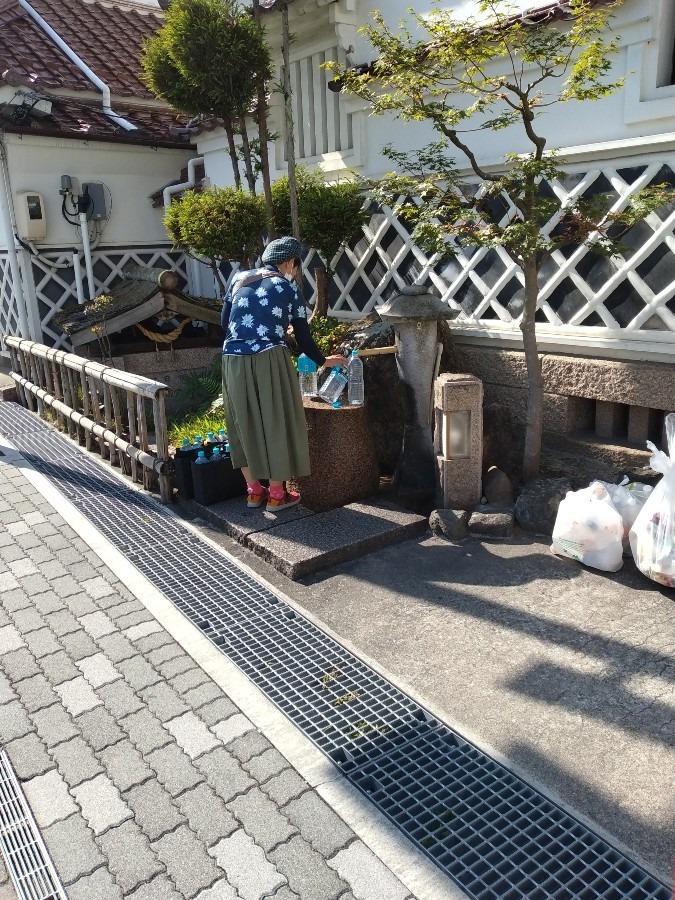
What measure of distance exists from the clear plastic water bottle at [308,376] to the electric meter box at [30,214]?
5751 millimetres

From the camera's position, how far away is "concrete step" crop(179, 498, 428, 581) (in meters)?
4.70

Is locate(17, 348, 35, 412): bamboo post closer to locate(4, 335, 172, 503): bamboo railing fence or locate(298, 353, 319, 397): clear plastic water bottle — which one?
locate(4, 335, 172, 503): bamboo railing fence

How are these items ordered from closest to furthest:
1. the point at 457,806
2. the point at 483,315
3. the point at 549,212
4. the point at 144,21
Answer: the point at 457,806 → the point at 549,212 → the point at 483,315 → the point at 144,21

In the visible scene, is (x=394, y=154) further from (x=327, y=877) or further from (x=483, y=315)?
(x=327, y=877)

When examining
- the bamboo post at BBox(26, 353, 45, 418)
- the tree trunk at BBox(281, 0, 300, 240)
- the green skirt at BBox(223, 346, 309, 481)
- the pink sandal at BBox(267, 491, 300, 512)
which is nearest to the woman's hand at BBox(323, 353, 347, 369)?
the green skirt at BBox(223, 346, 309, 481)

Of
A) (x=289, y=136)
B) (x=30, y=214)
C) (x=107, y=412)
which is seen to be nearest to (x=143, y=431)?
(x=107, y=412)

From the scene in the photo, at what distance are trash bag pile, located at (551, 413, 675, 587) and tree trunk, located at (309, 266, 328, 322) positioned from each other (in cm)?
375

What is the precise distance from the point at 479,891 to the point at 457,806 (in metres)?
0.37

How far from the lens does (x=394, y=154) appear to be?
5.93 m

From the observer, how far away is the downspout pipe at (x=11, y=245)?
9609mm

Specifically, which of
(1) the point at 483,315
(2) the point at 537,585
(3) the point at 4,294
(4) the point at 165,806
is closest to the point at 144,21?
(3) the point at 4,294

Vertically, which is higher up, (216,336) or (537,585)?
(216,336)

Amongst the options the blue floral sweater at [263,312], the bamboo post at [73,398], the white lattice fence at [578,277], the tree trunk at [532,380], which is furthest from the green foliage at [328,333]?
the bamboo post at [73,398]

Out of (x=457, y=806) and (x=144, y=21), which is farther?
(x=144, y=21)
